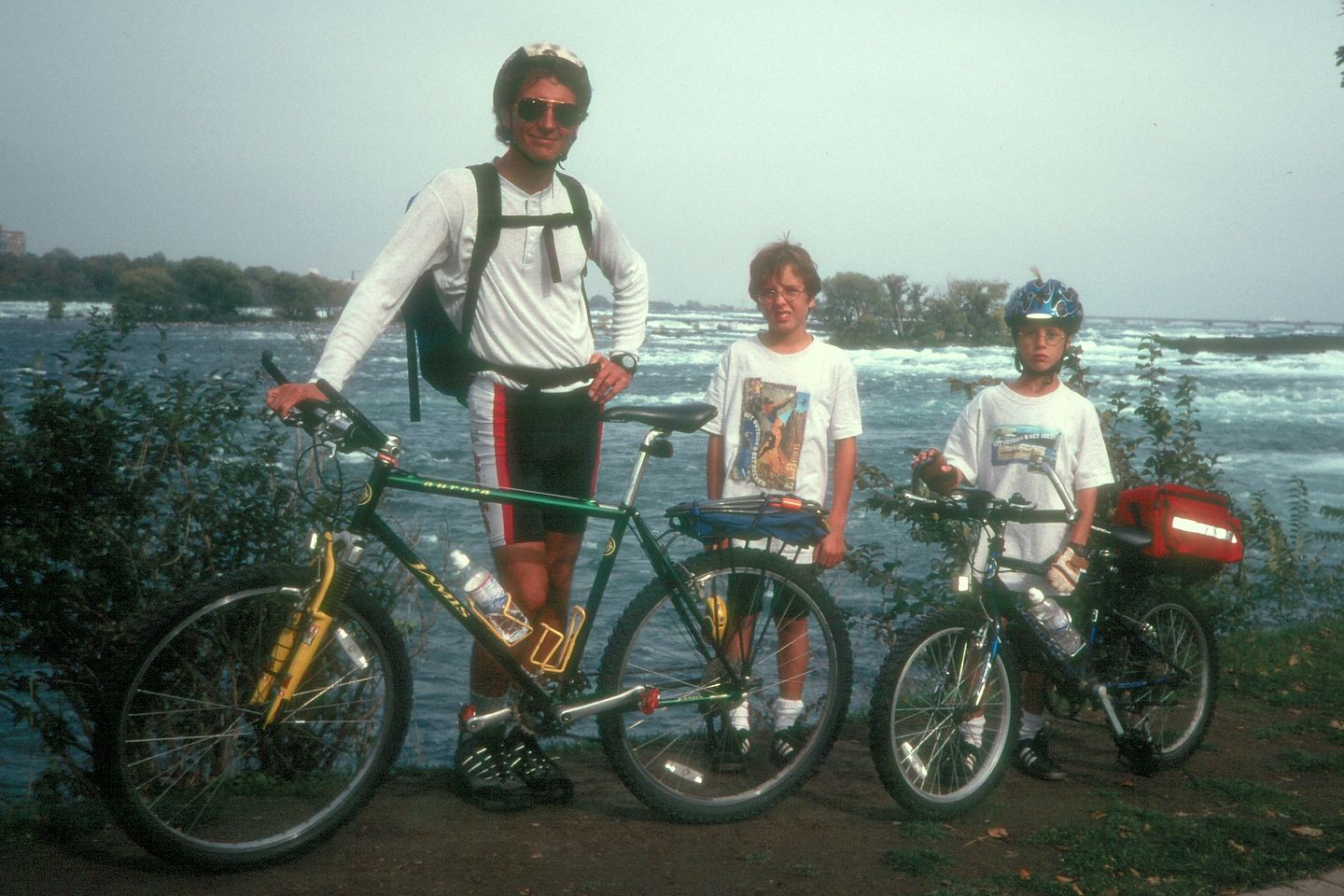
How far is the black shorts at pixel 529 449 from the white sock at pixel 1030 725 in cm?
196

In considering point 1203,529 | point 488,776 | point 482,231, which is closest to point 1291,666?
point 1203,529

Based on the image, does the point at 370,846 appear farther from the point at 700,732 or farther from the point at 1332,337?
the point at 1332,337

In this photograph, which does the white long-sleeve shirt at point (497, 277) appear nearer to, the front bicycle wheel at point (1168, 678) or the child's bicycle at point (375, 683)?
the child's bicycle at point (375, 683)

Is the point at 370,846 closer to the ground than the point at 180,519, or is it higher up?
closer to the ground

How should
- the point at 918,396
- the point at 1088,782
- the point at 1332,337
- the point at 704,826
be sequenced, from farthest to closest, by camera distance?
the point at 1332,337 < the point at 918,396 < the point at 1088,782 < the point at 704,826

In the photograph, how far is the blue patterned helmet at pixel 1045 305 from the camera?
4.30 metres

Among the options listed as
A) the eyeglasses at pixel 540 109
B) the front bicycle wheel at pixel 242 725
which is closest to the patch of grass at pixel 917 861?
the front bicycle wheel at pixel 242 725

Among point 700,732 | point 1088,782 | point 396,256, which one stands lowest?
point 1088,782

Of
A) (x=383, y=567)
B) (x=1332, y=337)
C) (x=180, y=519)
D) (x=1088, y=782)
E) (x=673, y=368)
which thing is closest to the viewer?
(x=1088, y=782)

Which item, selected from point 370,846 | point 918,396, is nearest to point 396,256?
point 370,846

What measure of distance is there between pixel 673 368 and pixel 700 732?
104 feet

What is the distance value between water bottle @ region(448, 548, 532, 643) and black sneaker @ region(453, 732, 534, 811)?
0.37m

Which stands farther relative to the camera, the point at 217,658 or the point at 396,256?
the point at 396,256

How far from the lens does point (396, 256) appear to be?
3.35m
